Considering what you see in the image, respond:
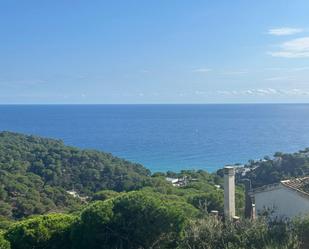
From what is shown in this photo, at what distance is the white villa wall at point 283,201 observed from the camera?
11.2 metres

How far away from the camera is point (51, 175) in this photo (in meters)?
44.3

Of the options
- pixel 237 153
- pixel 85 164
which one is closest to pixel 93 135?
pixel 237 153

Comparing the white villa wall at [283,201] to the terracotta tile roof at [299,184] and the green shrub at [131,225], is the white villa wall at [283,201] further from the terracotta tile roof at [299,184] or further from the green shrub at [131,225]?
the green shrub at [131,225]

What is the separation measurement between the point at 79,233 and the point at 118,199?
1.21 metres

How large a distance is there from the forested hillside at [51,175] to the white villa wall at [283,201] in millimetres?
20880

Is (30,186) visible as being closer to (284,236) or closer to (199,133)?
(284,236)

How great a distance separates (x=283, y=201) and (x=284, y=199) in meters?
0.06

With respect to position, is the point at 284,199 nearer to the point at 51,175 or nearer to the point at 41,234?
the point at 41,234

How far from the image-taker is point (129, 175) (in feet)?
147

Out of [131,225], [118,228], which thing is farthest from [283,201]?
[118,228]

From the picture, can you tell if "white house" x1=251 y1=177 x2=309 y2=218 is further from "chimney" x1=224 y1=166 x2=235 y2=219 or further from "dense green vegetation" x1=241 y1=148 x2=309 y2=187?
"dense green vegetation" x1=241 y1=148 x2=309 y2=187

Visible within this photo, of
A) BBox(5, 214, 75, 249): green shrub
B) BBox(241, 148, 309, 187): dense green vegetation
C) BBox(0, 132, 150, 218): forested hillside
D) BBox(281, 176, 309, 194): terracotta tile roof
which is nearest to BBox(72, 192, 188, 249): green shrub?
BBox(5, 214, 75, 249): green shrub

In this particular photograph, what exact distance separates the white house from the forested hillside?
20867 mm

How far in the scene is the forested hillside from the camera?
108 feet
